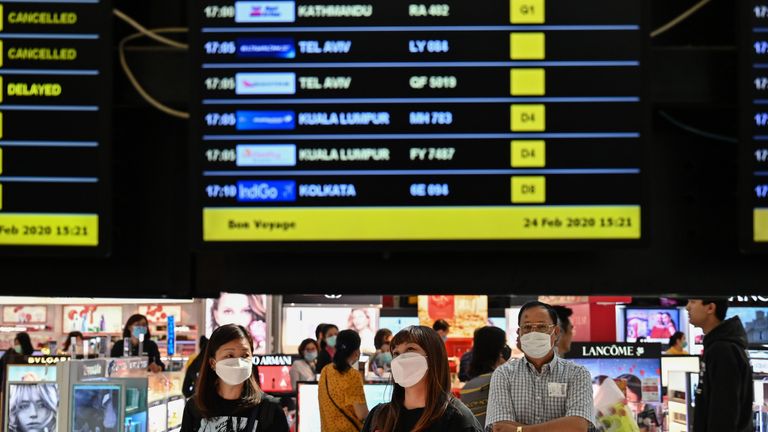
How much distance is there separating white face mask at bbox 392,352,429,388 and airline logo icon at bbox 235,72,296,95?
92.0 inches

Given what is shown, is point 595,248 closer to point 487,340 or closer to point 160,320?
point 487,340

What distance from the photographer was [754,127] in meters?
1.70

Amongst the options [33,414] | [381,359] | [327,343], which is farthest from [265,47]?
[327,343]

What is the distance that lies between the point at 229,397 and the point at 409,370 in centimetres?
85

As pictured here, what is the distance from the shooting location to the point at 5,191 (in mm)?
1725

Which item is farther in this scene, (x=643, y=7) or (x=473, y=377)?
(x=473, y=377)

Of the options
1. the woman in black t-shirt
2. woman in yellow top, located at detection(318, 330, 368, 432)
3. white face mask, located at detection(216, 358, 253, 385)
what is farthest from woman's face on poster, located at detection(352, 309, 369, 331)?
the woman in black t-shirt

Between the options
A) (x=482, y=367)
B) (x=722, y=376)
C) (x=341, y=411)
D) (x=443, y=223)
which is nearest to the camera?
(x=443, y=223)

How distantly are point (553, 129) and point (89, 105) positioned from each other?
842 millimetres

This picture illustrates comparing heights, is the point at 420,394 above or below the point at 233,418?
above

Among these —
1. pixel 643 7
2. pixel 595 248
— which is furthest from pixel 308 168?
pixel 643 7

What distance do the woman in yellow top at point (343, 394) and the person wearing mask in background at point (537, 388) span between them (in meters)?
2.70

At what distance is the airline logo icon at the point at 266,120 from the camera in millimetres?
1695

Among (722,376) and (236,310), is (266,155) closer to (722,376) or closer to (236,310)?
(722,376)
